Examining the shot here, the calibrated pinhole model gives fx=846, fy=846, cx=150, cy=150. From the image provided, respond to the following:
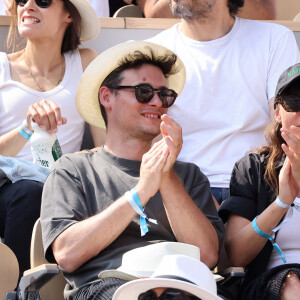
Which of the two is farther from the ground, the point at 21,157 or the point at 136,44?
the point at 136,44

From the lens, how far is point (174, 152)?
3.38 m

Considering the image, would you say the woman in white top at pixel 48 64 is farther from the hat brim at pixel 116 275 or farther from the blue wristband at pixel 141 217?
the hat brim at pixel 116 275

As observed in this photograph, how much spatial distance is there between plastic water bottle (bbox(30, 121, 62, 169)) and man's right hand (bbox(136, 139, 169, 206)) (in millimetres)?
732

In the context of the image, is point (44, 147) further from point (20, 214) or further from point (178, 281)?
point (178, 281)

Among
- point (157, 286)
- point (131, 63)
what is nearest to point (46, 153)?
point (131, 63)

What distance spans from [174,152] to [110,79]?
27.8 inches

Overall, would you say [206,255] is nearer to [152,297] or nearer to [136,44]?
[152,297]

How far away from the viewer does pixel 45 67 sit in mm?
4742

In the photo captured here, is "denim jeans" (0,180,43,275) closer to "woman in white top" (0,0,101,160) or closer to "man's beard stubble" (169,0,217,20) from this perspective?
"woman in white top" (0,0,101,160)

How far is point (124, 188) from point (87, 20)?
1649 millimetres

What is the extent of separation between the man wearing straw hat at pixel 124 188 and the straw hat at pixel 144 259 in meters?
0.06

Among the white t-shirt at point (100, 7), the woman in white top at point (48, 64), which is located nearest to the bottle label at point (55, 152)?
the woman in white top at point (48, 64)

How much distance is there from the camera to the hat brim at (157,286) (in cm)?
259

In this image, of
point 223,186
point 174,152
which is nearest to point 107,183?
point 174,152
